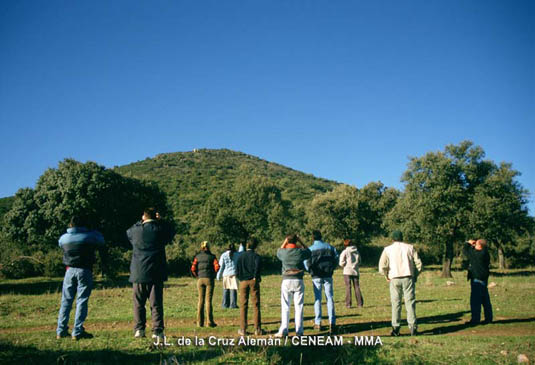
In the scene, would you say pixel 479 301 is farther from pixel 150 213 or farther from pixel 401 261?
pixel 150 213

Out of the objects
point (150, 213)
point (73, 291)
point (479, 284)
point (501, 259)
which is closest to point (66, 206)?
point (73, 291)

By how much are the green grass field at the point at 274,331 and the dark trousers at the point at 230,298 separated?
18.4 inches

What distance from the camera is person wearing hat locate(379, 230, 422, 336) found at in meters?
8.46

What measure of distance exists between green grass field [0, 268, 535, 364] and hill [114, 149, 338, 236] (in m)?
41.2

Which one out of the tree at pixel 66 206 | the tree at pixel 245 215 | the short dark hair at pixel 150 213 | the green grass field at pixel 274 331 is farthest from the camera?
the tree at pixel 245 215

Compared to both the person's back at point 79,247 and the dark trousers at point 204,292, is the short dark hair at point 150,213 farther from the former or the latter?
the dark trousers at point 204,292

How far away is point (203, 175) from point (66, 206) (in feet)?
208

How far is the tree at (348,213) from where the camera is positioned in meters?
52.2

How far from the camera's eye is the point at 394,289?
341 inches

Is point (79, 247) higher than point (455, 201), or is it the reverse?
point (455, 201)

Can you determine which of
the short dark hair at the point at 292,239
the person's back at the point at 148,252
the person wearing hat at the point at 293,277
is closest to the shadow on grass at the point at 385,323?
the person wearing hat at the point at 293,277

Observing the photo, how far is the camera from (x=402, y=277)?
8.58m

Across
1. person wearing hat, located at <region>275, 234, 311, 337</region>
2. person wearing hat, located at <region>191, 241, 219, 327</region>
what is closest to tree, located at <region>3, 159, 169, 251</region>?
person wearing hat, located at <region>191, 241, 219, 327</region>

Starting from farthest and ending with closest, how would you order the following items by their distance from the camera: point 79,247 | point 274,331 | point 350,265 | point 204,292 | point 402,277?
point 350,265 < point 204,292 < point 274,331 < point 402,277 < point 79,247
